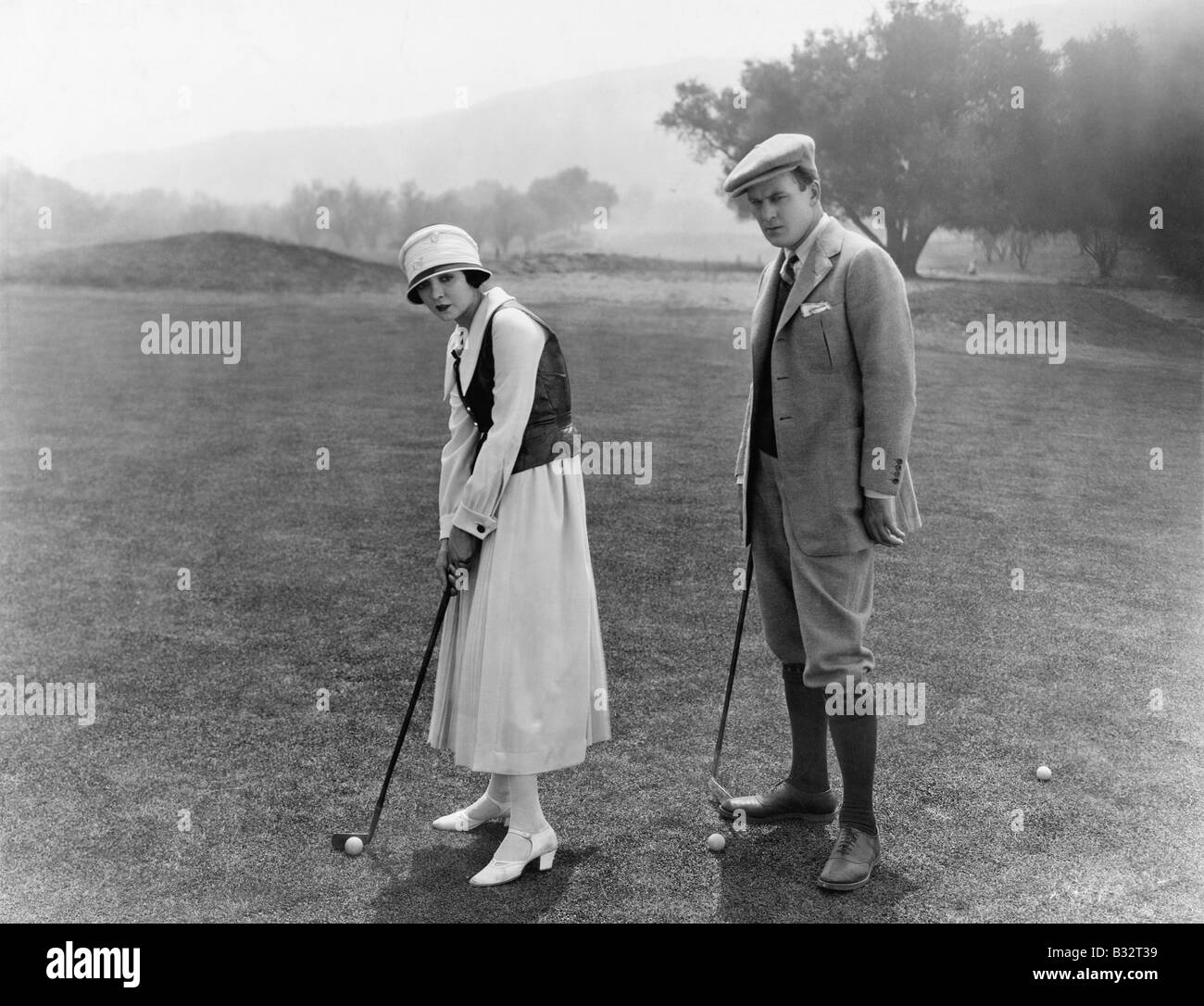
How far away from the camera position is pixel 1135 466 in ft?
34.9

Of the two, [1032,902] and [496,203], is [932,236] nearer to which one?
[496,203]

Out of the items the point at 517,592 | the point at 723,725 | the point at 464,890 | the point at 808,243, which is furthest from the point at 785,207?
the point at 464,890

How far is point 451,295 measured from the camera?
353cm

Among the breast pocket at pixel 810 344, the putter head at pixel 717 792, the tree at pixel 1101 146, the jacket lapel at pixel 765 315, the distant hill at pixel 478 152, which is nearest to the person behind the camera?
the breast pocket at pixel 810 344

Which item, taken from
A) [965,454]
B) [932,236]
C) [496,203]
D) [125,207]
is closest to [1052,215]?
[932,236]

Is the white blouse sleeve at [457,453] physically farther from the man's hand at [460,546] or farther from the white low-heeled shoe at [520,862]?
the white low-heeled shoe at [520,862]

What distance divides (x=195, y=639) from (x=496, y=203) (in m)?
18.6

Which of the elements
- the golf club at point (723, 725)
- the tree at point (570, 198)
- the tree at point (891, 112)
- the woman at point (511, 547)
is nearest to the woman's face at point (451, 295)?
the woman at point (511, 547)

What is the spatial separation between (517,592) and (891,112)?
20854mm

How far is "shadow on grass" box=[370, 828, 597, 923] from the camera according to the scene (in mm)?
3467

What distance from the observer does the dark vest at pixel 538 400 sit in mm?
3578

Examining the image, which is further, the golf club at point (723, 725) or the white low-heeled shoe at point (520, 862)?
the golf club at point (723, 725)

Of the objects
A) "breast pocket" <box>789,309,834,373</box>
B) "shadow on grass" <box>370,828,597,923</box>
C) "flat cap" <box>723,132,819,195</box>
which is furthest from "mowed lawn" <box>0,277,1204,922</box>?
"flat cap" <box>723,132,819,195</box>

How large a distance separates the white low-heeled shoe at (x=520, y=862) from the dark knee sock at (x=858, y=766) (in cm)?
84
